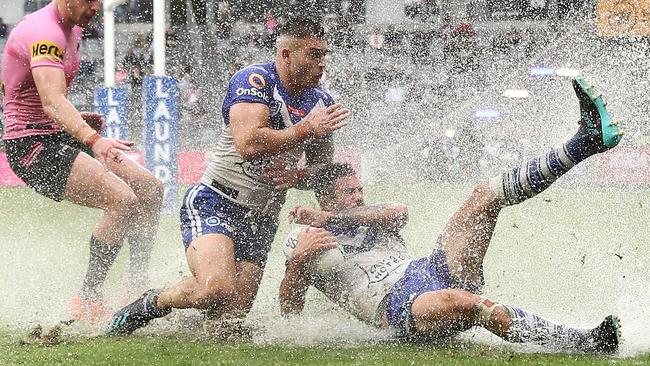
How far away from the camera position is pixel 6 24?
77.5 feet

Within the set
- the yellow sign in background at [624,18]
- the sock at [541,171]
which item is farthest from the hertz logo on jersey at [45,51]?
the yellow sign in background at [624,18]

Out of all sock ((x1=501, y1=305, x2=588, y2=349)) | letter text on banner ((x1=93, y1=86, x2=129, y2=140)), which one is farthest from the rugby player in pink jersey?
letter text on banner ((x1=93, y1=86, x2=129, y2=140))

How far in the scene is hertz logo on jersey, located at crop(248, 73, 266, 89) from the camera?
5.27 m

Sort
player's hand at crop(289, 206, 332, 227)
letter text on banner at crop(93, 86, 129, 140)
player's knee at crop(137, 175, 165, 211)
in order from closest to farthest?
player's hand at crop(289, 206, 332, 227)
player's knee at crop(137, 175, 165, 211)
letter text on banner at crop(93, 86, 129, 140)

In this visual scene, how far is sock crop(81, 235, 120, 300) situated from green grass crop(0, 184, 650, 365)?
198 mm

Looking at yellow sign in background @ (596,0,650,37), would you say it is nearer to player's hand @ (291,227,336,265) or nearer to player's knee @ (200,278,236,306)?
player's hand @ (291,227,336,265)

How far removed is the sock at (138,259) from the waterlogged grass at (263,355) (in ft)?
4.03

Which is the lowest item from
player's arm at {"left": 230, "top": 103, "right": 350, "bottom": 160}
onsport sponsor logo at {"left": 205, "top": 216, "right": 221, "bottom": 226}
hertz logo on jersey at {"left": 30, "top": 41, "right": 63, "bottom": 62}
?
onsport sponsor logo at {"left": 205, "top": 216, "right": 221, "bottom": 226}

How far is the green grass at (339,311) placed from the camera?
181 inches

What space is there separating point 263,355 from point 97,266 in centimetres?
177

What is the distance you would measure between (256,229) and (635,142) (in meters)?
15.1

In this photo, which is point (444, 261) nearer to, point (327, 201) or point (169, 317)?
point (327, 201)

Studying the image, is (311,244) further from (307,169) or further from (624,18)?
(624,18)

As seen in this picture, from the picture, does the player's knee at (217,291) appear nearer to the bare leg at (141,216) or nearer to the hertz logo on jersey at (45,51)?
the bare leg at (141,216)
